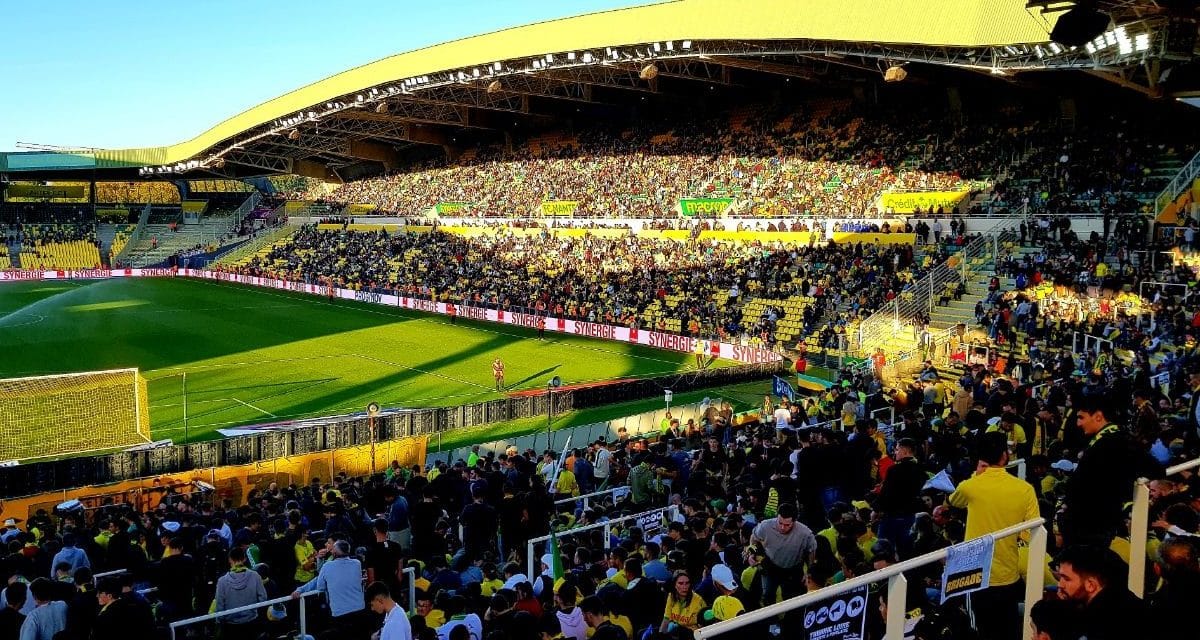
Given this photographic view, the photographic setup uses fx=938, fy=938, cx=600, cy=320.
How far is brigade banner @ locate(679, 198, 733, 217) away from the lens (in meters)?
46.9

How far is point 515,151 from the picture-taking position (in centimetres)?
6731

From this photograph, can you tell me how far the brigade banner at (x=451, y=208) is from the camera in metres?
64.3

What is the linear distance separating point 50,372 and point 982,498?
3444 centimetres

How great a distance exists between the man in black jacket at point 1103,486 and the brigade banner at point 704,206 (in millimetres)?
41273

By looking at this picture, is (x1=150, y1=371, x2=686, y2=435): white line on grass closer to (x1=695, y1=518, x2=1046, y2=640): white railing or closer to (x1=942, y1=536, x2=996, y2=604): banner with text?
(x1=942, y1=536, x2=996, y2=604): banner with text

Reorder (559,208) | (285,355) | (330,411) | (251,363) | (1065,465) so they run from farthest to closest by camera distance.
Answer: (559,208) < (285,355) < (251,363) < (330,411) < (1065,465)

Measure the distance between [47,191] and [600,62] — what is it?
65.3m

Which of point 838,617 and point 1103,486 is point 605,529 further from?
point 838,617

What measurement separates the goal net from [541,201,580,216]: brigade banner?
117 ft

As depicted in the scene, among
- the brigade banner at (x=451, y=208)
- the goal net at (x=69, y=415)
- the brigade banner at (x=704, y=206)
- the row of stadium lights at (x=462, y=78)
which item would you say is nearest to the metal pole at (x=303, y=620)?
the goal net at (x=69, y=415)

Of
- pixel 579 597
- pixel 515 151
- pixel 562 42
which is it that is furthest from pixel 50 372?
pixel 515 151

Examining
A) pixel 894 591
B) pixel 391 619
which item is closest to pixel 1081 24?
pixel 894 591

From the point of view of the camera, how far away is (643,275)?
4431 centimetres

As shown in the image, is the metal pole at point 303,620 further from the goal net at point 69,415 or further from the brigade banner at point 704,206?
the brigade banner at point 704,206
